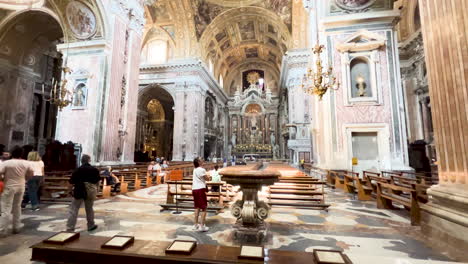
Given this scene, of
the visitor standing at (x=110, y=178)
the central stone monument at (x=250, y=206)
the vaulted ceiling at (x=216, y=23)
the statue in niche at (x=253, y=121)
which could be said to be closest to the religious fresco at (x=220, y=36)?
the vaulted ceiling at (x=216, y=23)

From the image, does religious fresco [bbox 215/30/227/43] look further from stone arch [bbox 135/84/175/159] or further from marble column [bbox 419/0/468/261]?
marble column [bbox 419/0/468/261]

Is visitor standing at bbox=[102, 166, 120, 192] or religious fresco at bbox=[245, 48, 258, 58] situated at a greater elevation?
religious fresco at bbox=[245, 48, 258, 58]

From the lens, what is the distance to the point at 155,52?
20969 millimetres

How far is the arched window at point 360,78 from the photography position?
9359mm

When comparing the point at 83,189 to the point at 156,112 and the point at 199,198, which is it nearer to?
the point at 199,198

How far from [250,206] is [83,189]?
272cm

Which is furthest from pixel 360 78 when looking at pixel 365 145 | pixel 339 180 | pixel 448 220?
pixel 448 220

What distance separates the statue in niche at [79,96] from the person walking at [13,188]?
24.6 ft

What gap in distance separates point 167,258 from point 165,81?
67.0ft

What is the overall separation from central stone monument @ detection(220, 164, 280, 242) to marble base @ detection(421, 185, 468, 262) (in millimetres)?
2227

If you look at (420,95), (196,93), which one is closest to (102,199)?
(196,93)

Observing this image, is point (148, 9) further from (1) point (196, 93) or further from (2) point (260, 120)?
(2) point (260, 120)

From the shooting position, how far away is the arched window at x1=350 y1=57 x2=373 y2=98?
936 cm

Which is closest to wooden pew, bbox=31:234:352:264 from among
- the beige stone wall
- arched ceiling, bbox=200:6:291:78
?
the beige stone wall
